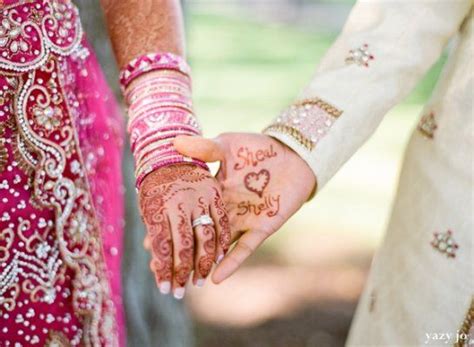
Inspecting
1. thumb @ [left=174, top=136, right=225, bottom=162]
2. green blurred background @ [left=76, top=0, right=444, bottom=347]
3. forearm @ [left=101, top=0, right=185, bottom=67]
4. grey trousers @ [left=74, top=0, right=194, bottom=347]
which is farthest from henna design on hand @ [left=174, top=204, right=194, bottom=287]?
grey trousers @ [left=74, top=0, right=194, bottom=347]

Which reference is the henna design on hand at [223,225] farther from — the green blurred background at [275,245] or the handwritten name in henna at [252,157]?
the green blurred background at [275,245]

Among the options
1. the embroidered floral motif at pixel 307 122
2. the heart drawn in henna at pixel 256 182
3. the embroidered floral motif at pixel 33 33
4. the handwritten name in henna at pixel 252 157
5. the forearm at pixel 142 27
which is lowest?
the heart drawn in henna at pixel 256 182

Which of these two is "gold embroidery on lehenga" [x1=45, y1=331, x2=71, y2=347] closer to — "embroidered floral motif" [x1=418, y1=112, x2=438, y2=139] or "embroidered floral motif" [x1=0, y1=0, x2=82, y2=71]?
"embroidered floral motif" [x1=0, y1=0, x2=82, y2=71]

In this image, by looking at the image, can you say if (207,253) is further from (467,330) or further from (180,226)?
(467,330)

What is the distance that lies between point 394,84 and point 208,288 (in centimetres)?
243

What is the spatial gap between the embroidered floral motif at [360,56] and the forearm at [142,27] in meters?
0.28

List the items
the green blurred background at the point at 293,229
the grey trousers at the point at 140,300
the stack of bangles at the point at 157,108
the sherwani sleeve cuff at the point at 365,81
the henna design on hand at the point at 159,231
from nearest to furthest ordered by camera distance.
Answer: the henna design on hand at the point at 159,231
the stack of bangles at the point at 157,108
the sherwani sleeve cuff at the point at 365,81
the grey trousers at the point at 140,300
the green blurred background at the point at 293,229

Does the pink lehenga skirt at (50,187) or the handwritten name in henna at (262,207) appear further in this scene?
the handwritten name in henna at (262,207)

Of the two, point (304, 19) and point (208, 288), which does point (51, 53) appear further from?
point (304, 19)

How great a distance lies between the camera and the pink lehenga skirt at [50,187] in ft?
4.06

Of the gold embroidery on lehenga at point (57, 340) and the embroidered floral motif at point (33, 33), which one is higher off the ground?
the embroidered floral motif at point (33, 33)

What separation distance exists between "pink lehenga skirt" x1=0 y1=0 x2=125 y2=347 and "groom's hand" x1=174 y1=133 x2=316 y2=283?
0.69 feet

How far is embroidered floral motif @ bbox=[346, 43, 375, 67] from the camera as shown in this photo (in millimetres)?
1474

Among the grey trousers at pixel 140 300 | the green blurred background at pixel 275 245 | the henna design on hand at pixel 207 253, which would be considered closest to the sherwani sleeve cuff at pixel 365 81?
the henna design on hand at pixel 207 253
